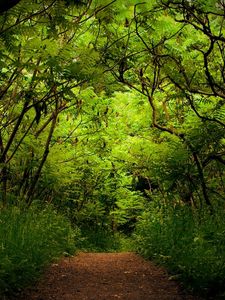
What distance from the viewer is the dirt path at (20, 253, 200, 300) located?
5535mm

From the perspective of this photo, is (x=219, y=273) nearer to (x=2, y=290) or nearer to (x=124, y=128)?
(x=2, y=290)

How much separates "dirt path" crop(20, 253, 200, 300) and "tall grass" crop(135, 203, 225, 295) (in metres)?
0.28

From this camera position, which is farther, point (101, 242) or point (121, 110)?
point (101, 242)

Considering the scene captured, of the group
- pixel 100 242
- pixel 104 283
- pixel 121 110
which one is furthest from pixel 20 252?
pixel 100 242

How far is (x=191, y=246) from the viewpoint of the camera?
6680mm

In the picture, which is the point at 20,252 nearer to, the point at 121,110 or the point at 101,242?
the point at 121,110

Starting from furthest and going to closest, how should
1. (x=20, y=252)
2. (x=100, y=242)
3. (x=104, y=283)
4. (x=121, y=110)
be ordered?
(x=100, y=242) → (x=121, y=110) → (x=104, y=283) → (x=20, y=252)

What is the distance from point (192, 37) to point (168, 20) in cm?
106

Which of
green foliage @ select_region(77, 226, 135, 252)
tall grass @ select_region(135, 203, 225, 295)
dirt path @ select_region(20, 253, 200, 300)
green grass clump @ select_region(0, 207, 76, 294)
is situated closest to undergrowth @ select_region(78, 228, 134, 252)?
green foliage @ select_region(77, 226, 135, 252)

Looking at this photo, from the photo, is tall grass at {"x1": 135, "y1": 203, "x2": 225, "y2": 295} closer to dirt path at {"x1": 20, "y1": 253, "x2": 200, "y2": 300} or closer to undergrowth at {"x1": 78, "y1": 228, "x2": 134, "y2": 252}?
dirt path at {"x1": 20, "y1": 253, "x2": 200, "y2": 300}

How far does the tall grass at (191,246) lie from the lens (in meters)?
5.27

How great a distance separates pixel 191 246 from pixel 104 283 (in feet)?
5.32

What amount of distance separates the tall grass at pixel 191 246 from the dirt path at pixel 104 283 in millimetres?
276

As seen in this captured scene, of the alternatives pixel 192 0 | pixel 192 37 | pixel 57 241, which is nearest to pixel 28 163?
pixel 57 241
